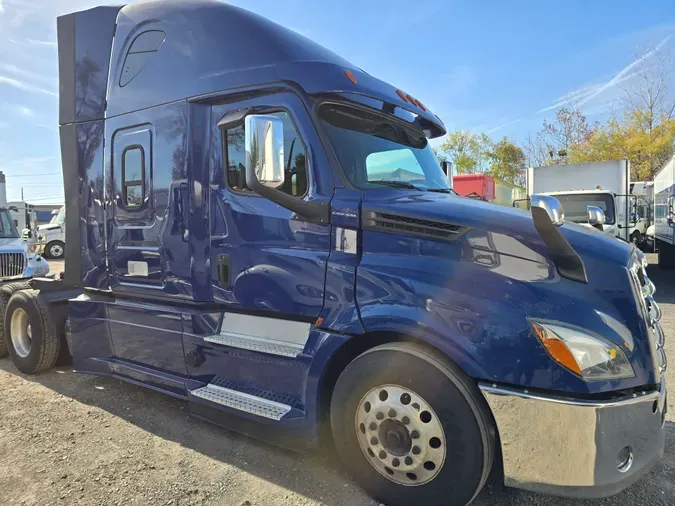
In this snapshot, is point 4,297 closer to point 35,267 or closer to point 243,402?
point 35,267

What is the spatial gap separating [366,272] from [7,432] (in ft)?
10.7

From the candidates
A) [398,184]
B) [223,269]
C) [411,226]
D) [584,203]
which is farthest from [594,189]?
[223,269]

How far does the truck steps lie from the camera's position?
3.02 m

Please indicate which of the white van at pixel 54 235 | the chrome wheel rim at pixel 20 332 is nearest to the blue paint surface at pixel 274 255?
the chrome wheel rim at pixel 20 332

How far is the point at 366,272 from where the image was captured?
8.81ft

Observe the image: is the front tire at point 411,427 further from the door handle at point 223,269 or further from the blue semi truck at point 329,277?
the door handle at point 223,269

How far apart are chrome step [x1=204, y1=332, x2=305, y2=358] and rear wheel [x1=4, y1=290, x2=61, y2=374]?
2.62 metres

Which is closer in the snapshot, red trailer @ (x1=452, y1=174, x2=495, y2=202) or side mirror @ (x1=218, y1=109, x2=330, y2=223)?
side mirror @ (x1=218, y1=109, x2=330, y2=223)

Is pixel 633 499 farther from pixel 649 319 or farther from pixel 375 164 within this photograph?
pixel 375 164

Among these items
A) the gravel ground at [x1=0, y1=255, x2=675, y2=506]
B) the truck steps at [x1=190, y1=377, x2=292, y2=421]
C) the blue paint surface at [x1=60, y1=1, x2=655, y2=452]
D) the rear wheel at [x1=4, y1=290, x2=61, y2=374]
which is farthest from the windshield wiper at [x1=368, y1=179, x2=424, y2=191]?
the rear wheel at [x1=4, y1=290, x2=61, y2=374]

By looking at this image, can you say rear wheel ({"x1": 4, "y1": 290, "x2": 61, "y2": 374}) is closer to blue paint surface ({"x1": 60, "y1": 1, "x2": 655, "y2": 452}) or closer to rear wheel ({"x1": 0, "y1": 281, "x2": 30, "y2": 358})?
rear wheel ({"x1": 0, "y1": 281, "x2": 30, "y2": 358})

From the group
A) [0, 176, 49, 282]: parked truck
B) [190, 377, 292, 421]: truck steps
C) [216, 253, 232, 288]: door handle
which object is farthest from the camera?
[0, 176, 49, 282]: parked truck

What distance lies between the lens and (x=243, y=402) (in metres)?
3.16

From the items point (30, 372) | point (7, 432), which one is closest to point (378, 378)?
point (7, 432)
